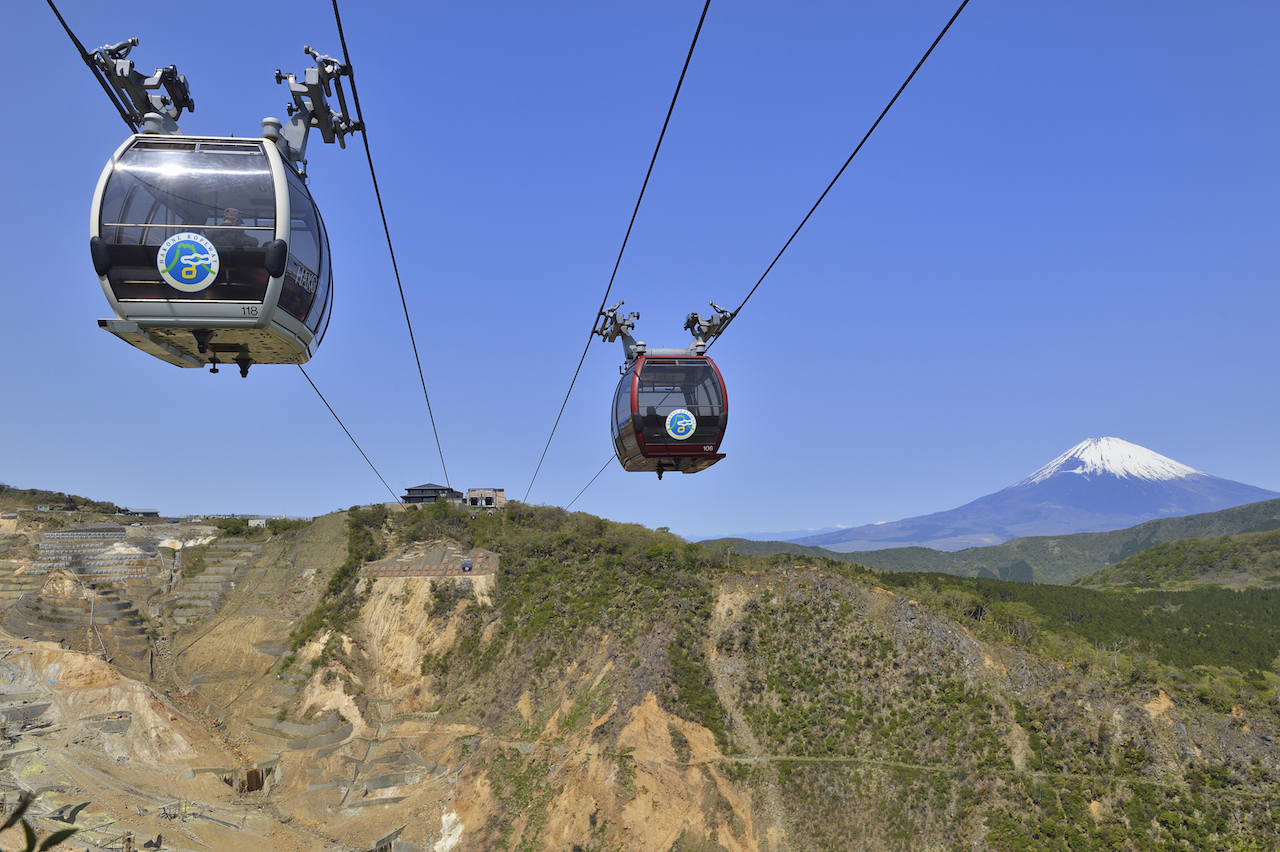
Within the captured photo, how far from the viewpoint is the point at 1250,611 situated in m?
55.2

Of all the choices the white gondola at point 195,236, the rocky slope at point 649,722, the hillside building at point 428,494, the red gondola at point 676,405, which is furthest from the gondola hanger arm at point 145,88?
Answer: the hillside building at point 428,494

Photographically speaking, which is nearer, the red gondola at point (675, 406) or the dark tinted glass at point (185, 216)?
the dark tinted glass at point (185, 216)

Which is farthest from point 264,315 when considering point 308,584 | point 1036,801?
point 308,584

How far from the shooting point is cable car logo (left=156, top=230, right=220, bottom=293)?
966 centimetres

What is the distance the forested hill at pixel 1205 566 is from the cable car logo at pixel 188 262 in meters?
88.7

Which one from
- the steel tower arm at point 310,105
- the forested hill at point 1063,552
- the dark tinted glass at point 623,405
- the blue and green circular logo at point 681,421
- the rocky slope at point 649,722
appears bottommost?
the rocky slope at point 649,722

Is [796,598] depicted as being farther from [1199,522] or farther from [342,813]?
[1199,522]

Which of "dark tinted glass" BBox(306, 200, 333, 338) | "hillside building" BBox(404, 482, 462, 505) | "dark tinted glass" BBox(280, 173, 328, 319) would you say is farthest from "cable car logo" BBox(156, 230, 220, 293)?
"hillside building" BBox(404, 482, 462, 505)

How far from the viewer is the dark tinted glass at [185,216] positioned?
964cm

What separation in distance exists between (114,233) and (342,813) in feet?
130

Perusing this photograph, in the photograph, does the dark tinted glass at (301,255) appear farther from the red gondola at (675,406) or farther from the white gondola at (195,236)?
the red gondola at (675,406)

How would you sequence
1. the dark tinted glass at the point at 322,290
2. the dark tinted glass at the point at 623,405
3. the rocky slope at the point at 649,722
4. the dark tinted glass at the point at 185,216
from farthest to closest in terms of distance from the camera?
the rocky slope at the point at 649,722 → the dark tinted glass at the point at 623,405 → the dark tinted glass at the point at 322,290 → the dark tinted glass at the point at 185,216

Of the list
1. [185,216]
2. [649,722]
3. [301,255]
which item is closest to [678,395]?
[301,255]

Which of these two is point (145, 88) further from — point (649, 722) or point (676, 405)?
point (649, 722)
